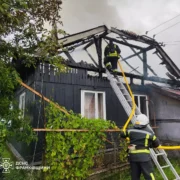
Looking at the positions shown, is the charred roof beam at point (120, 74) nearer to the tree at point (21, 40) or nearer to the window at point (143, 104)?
the window at point (143, 104)

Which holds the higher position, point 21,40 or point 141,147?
point 21,40

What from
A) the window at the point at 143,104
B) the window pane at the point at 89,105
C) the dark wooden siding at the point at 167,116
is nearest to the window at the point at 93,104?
the window pane at the point at 89,105

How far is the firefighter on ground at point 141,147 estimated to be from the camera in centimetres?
472

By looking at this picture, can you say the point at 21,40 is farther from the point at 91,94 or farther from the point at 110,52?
the point at 110,52

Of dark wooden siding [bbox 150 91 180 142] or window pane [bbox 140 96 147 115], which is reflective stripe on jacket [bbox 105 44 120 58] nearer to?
window pane [bbox 140 96 147 115]

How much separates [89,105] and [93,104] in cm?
17

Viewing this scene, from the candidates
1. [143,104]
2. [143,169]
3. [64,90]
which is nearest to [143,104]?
[143,104]

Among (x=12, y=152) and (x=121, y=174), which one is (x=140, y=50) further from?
(x=12, y=152)

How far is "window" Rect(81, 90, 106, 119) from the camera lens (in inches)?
322

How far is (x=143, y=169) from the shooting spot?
15.5ft

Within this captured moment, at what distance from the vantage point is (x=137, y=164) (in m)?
4.88

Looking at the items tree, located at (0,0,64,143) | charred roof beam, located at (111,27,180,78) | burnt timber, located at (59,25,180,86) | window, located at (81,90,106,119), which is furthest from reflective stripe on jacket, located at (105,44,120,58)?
tree, located at (0,0,64,143)

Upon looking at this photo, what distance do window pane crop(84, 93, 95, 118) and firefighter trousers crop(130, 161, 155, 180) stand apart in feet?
11.7

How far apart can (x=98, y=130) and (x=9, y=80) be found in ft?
7.56
